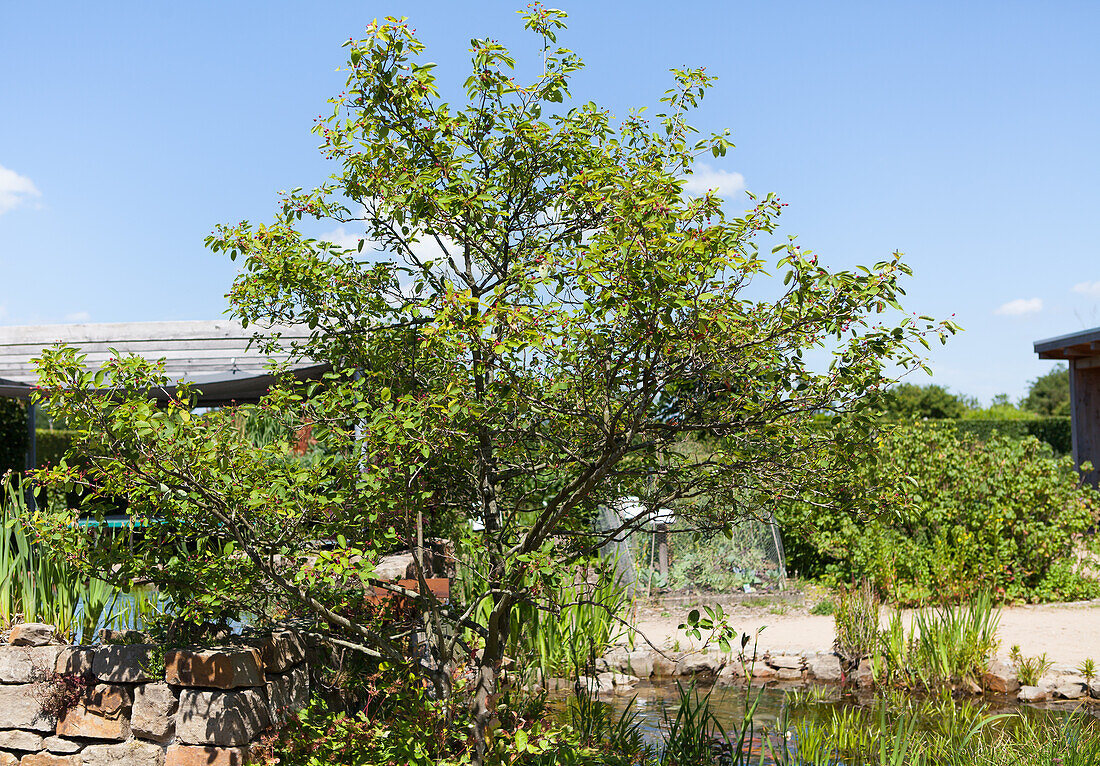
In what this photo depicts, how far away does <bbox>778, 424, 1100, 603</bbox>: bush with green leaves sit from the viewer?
845 cm

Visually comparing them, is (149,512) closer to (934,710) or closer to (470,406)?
(470,406)

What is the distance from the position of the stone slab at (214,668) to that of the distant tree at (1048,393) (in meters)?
39.5

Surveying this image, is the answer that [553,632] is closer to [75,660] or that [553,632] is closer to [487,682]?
[487,682]

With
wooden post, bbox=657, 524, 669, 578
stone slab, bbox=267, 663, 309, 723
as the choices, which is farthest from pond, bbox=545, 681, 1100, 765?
wooden post, bbox=657, 524, 669, 578

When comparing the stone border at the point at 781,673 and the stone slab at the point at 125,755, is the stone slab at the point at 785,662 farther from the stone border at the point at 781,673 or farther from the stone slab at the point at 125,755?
the stone slab at the point at 125,755

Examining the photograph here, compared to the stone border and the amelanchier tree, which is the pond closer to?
the stone border

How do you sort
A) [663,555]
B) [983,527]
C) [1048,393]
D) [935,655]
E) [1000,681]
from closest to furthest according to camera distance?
[935,655]
[1000,681]
[983,527]
[663,555]
[1048,393]

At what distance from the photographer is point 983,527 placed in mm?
8695

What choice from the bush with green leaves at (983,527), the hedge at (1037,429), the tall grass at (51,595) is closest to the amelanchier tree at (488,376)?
the tall grass at (51,595)

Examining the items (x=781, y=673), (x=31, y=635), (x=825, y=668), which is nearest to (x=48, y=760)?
(x=31, y=635)

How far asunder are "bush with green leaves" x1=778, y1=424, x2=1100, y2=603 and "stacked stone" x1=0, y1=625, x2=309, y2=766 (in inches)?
239

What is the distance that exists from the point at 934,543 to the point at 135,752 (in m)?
7.39

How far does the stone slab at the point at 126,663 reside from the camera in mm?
3812

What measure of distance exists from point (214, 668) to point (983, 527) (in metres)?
7.63
